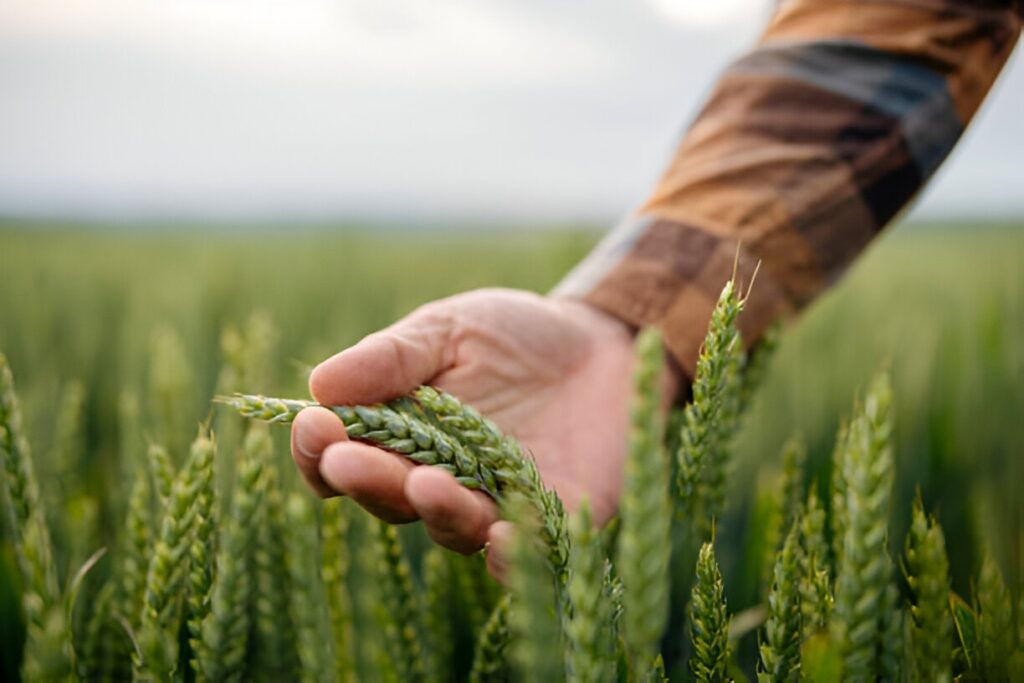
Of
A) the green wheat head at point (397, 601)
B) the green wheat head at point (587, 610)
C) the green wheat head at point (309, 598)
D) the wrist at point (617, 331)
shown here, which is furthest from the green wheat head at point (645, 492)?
the wrist at point (617, 331)

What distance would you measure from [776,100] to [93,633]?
3.26 ft

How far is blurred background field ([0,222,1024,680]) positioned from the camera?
1051 mm

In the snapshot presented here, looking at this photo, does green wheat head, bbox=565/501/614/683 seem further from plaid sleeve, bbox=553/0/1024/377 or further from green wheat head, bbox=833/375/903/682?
plaid sleeve, bbox=553/0/1024/377

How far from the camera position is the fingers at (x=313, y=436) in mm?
648

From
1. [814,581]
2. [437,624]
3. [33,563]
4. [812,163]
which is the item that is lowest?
[437,624]

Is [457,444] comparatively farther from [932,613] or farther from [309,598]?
[932,613]

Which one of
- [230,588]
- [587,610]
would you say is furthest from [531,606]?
[230,588]

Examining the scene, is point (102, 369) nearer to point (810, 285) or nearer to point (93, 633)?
point (93, 633)

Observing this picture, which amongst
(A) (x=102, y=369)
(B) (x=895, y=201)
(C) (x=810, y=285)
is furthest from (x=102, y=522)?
(B) (x=895, y=201)

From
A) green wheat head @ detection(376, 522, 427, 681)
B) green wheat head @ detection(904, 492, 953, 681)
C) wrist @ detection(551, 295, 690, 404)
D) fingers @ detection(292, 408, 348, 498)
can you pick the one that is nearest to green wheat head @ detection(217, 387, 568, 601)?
fingers @ detection(292, 408, 348, 498)

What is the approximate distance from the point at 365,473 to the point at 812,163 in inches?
28.7

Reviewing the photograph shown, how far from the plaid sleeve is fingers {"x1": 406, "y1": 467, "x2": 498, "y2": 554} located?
454mm

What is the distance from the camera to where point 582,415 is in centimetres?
97

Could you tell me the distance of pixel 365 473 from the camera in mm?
653
